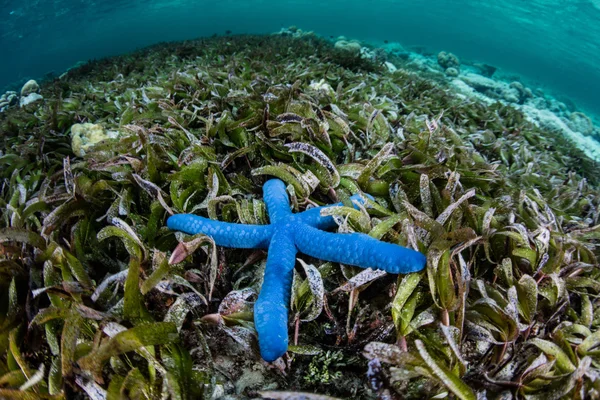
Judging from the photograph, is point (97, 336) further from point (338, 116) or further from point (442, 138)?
point (442, 138)

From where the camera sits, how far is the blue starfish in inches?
54.1

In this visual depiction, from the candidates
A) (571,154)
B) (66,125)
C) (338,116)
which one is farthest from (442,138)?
(66,125)

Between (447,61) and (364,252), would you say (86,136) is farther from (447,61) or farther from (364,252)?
(447,61)

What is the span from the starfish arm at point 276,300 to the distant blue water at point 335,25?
29.4 meters

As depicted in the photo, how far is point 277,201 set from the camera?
2076mm

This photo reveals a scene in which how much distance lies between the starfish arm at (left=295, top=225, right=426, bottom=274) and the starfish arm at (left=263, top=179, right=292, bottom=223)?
0.96 feet

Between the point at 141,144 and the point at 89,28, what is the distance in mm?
77872

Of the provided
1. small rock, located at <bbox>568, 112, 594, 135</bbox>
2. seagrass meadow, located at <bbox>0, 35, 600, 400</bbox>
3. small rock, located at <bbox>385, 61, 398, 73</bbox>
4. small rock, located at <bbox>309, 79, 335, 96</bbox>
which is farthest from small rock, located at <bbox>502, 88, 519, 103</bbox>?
seagrass meadow, located at <bbox>0, 35, 600, 400</bbox>

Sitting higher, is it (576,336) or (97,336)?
(97,336)

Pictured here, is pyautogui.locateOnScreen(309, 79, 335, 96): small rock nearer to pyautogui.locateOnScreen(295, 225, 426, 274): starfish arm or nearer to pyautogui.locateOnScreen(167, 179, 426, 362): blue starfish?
pyautogui.locateOnScreen(167, 179, 426, 362): blue starfish

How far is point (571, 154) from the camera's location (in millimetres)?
5695

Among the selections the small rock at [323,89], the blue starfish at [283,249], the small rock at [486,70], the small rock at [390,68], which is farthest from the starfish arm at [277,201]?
the small rock at [486,70]

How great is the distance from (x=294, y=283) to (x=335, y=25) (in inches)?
5111

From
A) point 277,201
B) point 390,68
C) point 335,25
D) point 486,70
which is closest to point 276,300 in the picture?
point 277,201
